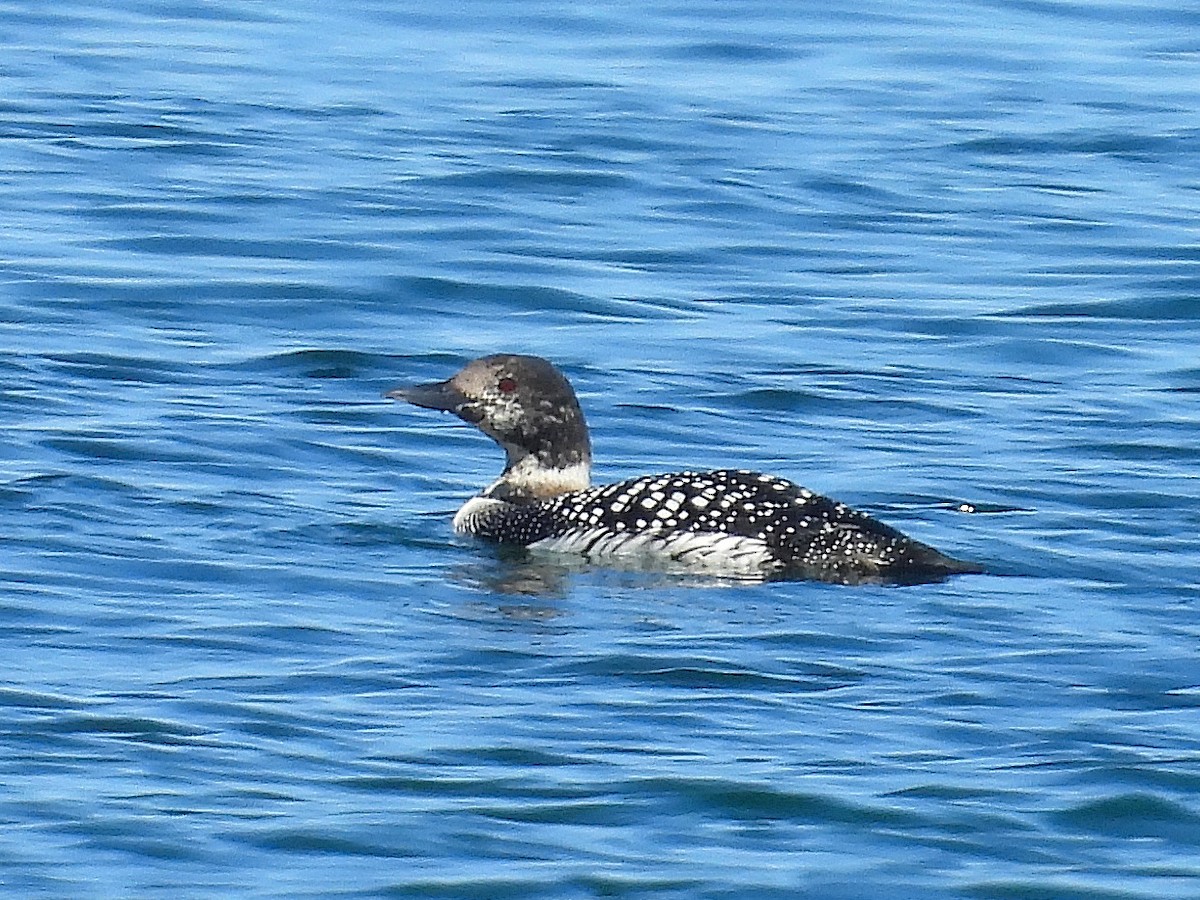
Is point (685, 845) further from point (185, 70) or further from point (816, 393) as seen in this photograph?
point (185, 70)

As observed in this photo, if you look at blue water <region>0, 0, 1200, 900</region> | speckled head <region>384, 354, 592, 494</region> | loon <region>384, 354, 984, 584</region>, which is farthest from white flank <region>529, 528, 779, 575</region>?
speckled head <region>384, 354, 592, 494</region>

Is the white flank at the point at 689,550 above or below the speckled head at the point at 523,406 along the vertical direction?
below

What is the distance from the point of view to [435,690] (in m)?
8.42

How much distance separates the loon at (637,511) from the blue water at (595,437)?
0.12m

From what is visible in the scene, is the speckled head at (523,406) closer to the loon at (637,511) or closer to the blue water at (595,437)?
the loon at (637,511)

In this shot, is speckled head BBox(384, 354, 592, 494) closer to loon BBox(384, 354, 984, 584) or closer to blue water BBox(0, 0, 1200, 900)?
loon BBox(384, 354, 984, 584)

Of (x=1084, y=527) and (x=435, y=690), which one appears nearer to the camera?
(x=435, y=690)

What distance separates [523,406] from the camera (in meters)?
11.2

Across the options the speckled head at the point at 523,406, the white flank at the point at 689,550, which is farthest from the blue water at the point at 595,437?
the speckled head at the point at 523,406

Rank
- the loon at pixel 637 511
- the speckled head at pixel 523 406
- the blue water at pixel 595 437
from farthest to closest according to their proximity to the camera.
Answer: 1. the speckled head at pixel 523 406
2. the loon at pixel 637 511
3. the blue water at pixel 595 437

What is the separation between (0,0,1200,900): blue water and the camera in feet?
24.2

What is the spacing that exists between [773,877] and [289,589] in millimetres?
2920

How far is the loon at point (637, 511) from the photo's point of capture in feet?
32.4

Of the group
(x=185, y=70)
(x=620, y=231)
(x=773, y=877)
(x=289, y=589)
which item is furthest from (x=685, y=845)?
(x=185, y=70)
